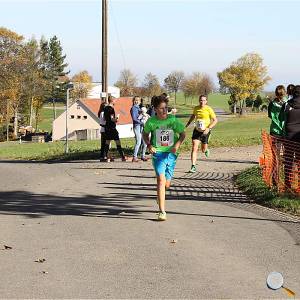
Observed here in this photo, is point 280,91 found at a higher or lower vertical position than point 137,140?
higher

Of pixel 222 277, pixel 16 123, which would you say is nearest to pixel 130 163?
pixel 222 277

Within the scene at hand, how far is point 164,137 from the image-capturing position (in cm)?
895

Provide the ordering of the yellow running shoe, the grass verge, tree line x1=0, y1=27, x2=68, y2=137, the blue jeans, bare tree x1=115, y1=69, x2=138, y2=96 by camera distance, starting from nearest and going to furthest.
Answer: the yellow running shoe, the grass verge, the blue jeans, tree line x1=0, y1=27, x2=68, y2=137, bare tree x1=115, y1=69, x2=138, y2=96

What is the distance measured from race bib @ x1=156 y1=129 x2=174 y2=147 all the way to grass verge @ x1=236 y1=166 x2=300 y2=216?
205 cm

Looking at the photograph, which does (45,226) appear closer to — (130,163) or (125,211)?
(125,211)

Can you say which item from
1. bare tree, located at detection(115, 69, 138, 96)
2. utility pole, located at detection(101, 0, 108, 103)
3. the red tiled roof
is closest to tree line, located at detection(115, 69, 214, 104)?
bare tree, located at detection(115, 69, 138, 96)

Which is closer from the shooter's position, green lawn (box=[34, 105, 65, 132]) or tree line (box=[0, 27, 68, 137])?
tree line (box=[0, 27, 68, 137])

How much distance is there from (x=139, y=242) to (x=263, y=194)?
393 cm

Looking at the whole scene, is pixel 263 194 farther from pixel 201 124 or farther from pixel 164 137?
pixel 201 124

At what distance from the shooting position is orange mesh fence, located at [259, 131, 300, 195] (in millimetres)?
10609

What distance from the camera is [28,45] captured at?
8269cm

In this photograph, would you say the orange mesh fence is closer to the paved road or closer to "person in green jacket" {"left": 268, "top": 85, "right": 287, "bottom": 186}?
"person in green jacket" {"left": 268, "top": 85, "right": 287, "bottom": 186}

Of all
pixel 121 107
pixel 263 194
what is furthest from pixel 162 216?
pixel 121 107

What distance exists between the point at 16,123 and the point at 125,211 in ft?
250
